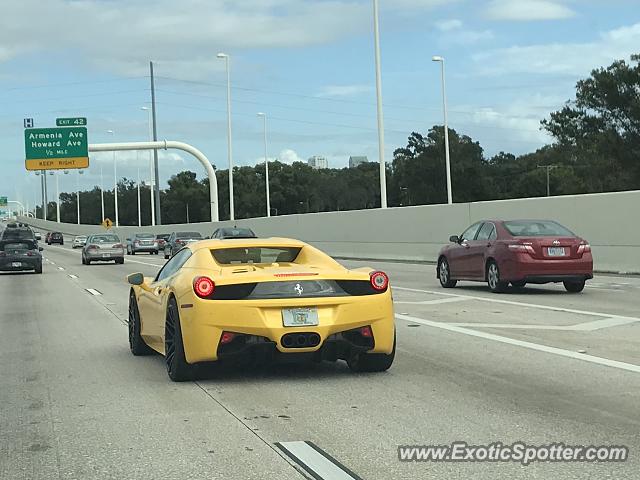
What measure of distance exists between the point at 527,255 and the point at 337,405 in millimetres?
10480

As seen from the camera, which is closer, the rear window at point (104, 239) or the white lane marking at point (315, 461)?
the white lane marking at point (315, 461)

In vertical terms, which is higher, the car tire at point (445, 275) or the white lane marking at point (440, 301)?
the car tire at point (445, 275)

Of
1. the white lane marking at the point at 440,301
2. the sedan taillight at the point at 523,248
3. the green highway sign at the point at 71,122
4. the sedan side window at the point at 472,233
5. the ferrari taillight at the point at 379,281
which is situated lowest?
the white lane marking at the point at 440,301

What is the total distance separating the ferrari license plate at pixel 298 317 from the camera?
8445 millimetres

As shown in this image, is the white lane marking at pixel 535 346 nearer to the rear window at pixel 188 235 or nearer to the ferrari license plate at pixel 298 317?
the ferrari license plate at pixel 298 317

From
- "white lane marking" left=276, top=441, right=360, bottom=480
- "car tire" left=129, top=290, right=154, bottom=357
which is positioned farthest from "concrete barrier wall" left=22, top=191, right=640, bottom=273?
"white lane marking" left=276, top=441, right=360, bottom=480

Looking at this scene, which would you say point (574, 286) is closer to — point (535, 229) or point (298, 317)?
point (535, 229)

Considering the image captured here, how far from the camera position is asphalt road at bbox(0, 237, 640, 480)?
6.00m

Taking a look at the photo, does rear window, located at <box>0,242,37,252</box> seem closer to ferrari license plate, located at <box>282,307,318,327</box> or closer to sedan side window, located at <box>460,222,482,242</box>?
sedan side window, located at <box>460,222,482,242</box>

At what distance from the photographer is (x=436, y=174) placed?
11612 centimetres

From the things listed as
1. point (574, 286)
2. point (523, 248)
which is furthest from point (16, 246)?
point (574, 286)

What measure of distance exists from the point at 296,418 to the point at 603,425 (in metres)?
2.29

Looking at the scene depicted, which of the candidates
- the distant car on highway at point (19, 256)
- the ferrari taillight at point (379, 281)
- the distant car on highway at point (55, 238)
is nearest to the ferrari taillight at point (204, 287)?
the ferrari taillight at point (379, 281)

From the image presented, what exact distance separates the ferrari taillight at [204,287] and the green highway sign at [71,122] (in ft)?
155
